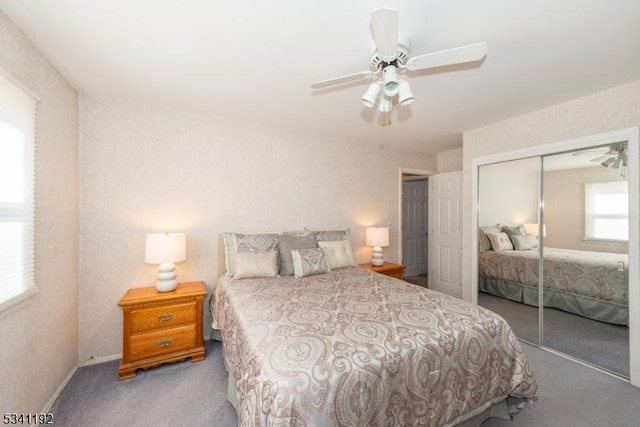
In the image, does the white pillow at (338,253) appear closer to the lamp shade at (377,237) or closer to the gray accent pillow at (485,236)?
the lamp shade at (377,237)

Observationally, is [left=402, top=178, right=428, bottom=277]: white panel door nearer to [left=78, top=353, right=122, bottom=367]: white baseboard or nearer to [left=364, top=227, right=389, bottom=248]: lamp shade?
[left=364, top=227, right=389, bottom=248]: lamp shade

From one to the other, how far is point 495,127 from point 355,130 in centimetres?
162

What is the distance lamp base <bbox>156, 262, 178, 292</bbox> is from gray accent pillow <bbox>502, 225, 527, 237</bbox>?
3.53 meters

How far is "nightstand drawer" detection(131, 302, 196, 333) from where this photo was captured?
2086mm

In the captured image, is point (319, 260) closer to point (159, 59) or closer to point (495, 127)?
point (159, 59)

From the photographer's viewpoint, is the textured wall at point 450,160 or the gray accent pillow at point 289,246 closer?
the gray accent pillow at point 289,246

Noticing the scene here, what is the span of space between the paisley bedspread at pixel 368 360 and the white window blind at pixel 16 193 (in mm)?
1174

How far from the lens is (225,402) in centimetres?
181

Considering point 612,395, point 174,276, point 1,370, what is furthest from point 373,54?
point 612,395

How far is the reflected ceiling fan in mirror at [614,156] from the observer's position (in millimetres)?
2113

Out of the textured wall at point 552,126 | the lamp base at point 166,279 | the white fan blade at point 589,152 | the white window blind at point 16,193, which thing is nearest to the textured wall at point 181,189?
the lamp base at point 166,279

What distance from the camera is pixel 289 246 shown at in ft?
8.71

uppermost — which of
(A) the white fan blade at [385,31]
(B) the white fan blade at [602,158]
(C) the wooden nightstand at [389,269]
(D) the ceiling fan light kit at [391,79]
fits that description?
(A) the white fan blade at [385,31]

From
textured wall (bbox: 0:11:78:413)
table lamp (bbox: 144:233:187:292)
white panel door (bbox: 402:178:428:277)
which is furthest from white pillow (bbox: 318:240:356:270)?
white panel door (bbox: 402:178:428:277)
